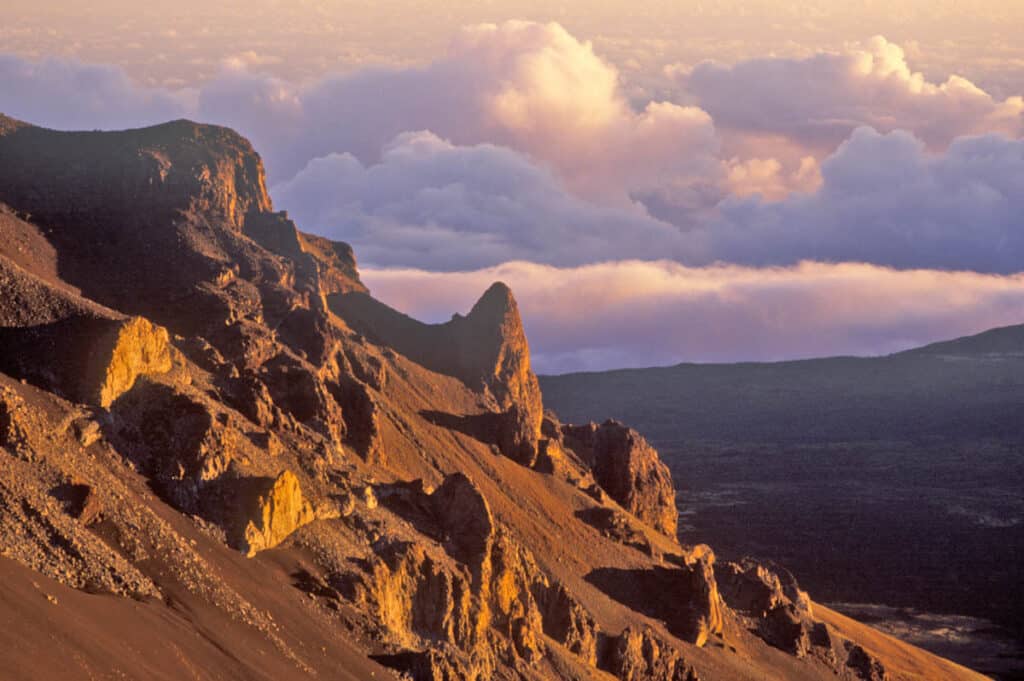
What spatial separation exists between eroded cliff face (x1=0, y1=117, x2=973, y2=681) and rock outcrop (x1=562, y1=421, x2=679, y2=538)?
10.0 inches

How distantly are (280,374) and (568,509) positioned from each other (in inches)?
1047

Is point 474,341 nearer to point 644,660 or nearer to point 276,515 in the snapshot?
point 644,660

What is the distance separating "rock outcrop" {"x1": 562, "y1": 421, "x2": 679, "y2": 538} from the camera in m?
114

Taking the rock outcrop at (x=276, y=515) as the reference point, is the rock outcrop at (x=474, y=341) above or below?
above

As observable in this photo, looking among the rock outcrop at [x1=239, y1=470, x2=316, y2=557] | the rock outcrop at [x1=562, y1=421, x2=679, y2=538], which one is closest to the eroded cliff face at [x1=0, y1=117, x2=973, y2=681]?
the rock outcrop at [x1=239, y1=470, x2=316, y2=557]

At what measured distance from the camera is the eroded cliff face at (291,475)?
48875 millimetres

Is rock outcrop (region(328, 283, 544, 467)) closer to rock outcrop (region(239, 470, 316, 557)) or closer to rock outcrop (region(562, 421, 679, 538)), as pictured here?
rock outcrop (region(562, 421, 679, 538))

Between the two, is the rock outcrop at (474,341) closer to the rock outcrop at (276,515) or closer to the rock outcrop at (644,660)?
the rock outcrop at (644,660)

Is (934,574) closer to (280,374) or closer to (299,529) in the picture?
(280,374)

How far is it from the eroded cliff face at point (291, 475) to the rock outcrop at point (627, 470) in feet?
0.83

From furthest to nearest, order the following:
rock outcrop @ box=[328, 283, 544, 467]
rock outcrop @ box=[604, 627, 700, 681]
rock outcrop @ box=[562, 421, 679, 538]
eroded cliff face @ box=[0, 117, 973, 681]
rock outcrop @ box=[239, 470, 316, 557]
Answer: rock outcrop @ box=[562, 421, 679, 538] < rock outcrop @ box=[328, 283, 544, 467] < rock outcrop @ box=[604, 627, 700, 681] < rock outcrop @ box=[239, 470, 316, 557] < eroded cliff face @ box=[0, 117, 973, 681]

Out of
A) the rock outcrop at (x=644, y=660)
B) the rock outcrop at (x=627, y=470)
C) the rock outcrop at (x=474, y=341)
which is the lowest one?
the rock outcrop at (x=644, y=660)

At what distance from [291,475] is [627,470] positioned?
191ft

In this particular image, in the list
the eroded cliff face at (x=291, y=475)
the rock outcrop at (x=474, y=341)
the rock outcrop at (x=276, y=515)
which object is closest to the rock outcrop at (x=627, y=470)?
the eroded cliff face at (x=291, y=475)
